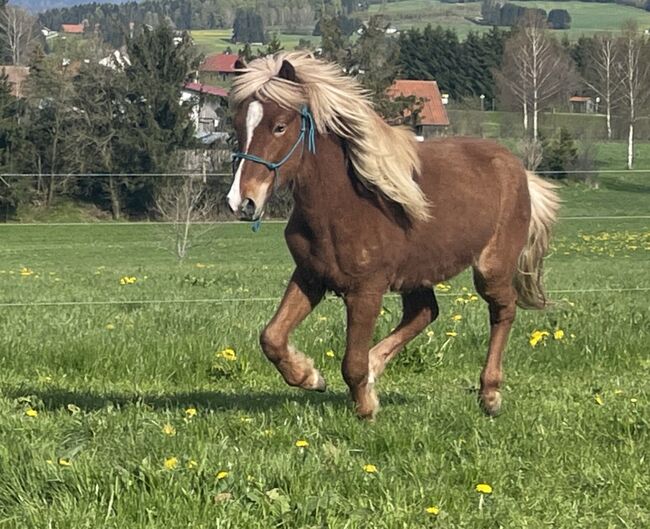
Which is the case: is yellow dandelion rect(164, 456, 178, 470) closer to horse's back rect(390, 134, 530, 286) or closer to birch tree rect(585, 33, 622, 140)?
horse's back rect(390, 134, 530, 286)

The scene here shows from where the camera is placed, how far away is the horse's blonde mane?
5.27 metres

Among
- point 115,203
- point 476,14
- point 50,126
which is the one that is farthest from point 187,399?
point 476,14

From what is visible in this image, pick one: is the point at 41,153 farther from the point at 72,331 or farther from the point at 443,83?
the point at 443,83

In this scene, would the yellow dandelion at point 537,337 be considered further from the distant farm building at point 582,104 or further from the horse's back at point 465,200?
the distant farm building at point 582,104

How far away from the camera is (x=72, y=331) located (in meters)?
8.54

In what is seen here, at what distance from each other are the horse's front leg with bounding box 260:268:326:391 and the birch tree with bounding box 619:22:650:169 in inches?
2401

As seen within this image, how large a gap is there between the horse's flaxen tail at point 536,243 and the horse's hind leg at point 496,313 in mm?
415

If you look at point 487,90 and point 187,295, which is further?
point 487,90

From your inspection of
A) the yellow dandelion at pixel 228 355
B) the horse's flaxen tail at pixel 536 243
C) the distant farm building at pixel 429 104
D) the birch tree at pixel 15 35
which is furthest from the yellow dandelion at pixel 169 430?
the birch tree at pixel 15 35

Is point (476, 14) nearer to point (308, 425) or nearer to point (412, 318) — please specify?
point (412, 318)

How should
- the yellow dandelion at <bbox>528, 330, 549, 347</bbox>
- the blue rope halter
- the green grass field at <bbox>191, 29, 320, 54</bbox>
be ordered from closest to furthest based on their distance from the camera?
the blue rope halter < the yellow dandelion at <bbox>528, 330, 549, 347</bbox> < the green grass field at <bbox>191, 29, 320, 54</bbox>

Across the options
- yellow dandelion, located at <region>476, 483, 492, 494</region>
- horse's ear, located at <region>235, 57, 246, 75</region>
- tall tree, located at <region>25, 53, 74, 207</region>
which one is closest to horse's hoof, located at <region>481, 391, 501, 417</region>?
yellow dandelion, located at <region>476, 483, 492, 494</region>

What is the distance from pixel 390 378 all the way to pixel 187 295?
18.0 ft

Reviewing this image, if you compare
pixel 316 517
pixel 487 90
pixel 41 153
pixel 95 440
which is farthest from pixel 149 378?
pixel 487 90
